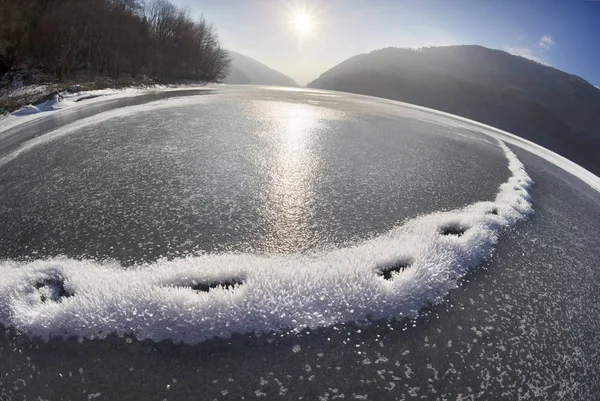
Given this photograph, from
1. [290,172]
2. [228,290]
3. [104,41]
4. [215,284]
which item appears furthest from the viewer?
[104,41]

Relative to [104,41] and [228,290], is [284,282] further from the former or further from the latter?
[104,41]

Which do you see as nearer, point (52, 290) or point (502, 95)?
point (52, 290)

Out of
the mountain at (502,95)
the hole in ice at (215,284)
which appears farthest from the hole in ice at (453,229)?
the mountain at (502,95)

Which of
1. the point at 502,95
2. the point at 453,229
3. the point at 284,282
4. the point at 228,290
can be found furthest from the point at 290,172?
the point at 502,95

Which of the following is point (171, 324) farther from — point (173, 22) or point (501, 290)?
point (173, 22)

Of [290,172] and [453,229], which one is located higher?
[290,172]

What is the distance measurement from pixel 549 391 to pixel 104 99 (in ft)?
38.6

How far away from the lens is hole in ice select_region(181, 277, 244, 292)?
1991mm

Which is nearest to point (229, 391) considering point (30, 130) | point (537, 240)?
point (537, 240)

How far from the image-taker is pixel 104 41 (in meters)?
22.9

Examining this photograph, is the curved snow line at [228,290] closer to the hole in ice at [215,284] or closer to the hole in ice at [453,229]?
the hole in ice at [215,284]

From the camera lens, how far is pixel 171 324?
5.61 feet

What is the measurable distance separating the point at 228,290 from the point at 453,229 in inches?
81.9

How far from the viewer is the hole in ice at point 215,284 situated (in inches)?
78.4
